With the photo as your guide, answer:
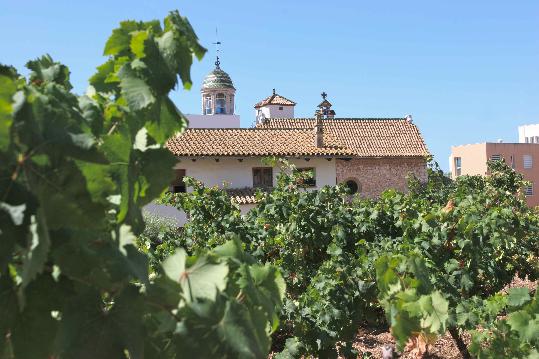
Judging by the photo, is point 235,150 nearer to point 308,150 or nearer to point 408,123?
point 308,150

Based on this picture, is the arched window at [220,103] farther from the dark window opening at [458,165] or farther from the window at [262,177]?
the dark window opening at [458,165]

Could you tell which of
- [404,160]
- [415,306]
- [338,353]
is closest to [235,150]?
[404,160]

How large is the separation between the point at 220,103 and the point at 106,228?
35.3m

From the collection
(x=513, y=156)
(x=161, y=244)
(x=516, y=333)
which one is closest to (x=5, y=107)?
(x=516, y=333)

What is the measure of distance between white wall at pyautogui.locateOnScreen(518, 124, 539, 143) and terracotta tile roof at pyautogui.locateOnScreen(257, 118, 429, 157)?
103 feet

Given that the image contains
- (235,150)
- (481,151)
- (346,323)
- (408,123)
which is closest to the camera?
(346,323)

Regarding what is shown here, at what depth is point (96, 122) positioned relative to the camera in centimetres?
127

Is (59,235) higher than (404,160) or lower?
lower

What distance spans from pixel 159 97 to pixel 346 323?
14.4ft

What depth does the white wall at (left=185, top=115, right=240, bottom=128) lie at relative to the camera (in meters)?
32.1

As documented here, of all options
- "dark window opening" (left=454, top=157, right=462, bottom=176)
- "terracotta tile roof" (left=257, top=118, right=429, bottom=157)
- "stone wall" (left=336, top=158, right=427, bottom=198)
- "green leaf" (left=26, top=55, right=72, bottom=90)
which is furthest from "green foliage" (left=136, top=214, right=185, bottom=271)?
"dark window opening" (left=454, top=157, right=462, bottom=176)

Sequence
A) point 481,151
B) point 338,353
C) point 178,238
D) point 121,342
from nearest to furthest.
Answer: point 121,342 → point 338,353 → point 178,238 → point 481,151

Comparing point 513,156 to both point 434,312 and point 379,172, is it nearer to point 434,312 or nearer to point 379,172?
point 379,172

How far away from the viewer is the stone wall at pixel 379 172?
1169 inches
